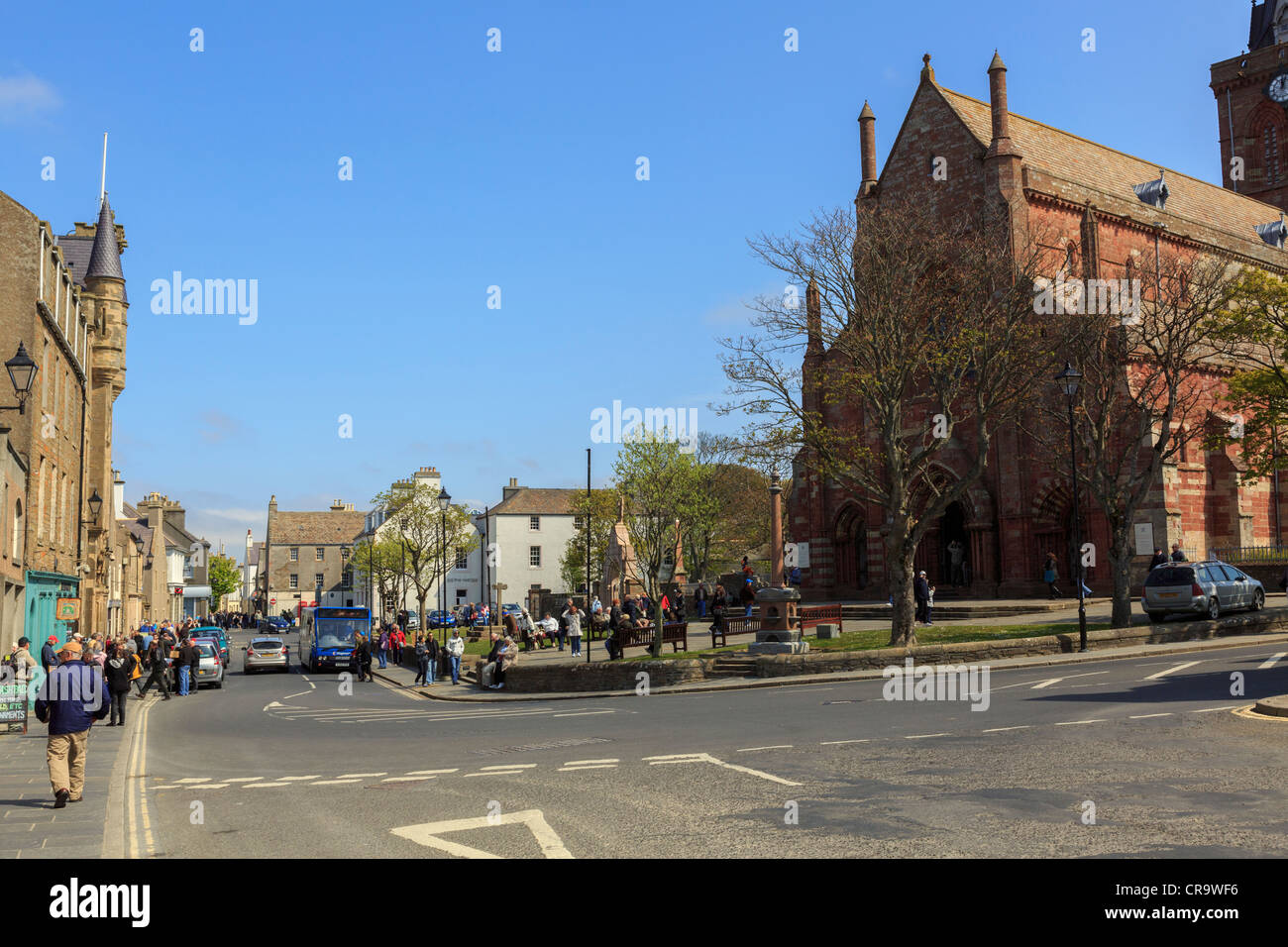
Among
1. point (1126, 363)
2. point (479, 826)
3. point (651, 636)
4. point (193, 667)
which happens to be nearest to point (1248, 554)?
point (1126, 363)

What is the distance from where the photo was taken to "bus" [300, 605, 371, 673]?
45812 millimetres

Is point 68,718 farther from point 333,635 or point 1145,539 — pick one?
point 333,635

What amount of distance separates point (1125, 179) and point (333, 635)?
40663 millimetres

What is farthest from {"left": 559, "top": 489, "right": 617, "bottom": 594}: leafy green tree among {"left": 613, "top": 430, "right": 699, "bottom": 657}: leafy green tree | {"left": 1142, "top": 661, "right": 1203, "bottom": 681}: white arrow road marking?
{"left": 1142, "top": 661, "right": 1203, "bottom": 681}: white arrow road marking

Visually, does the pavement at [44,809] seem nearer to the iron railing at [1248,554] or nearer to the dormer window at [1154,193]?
the iron railing at [1248,554]

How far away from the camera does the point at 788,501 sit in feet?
155

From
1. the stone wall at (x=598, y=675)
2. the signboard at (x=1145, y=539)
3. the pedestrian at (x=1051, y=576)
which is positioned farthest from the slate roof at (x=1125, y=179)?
the stone wall at (x=598, y=675)

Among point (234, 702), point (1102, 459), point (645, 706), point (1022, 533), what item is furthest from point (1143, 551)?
point (234, 702)

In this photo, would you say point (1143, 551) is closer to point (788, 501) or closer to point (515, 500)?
point (788, 501)

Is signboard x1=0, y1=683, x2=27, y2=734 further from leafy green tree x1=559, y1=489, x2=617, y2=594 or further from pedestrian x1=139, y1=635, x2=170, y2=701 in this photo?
leafy green tree x1=559, y1=489, x2=617, y2=594

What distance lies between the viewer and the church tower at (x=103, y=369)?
1753 inches

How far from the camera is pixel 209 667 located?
117 ft

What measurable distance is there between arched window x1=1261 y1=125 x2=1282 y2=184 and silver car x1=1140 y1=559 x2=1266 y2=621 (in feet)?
165

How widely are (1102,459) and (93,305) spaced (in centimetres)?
4058
